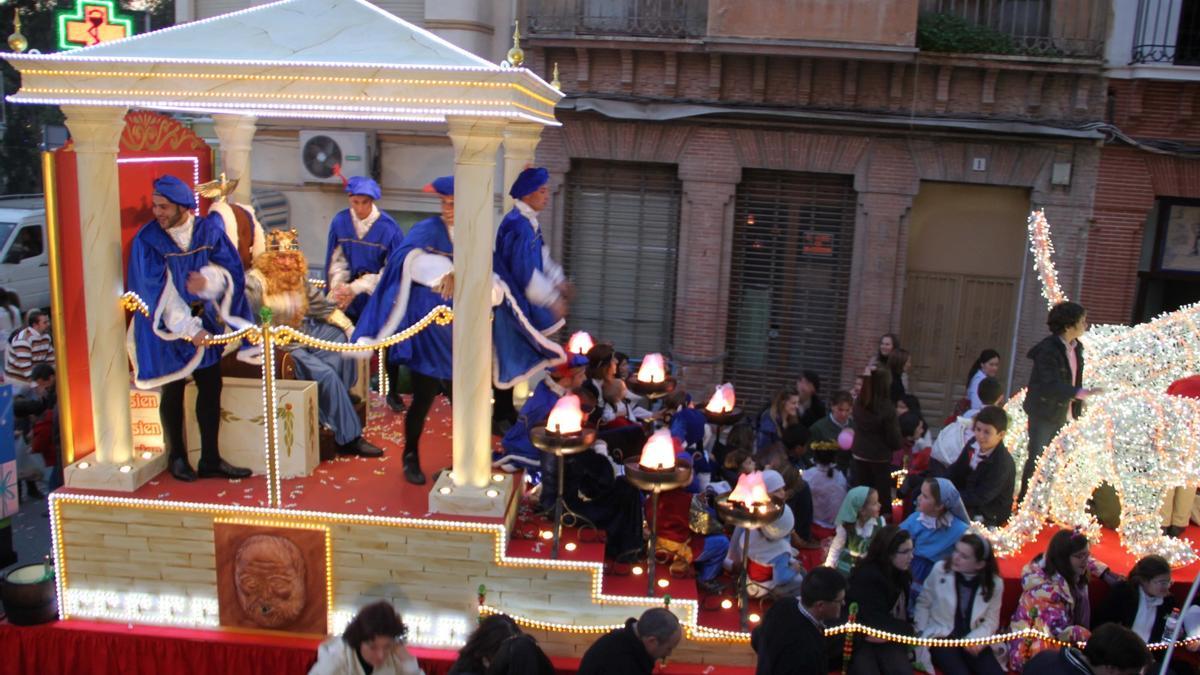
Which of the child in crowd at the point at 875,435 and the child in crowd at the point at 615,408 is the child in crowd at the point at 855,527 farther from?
the child in crowd at the point at 615,408

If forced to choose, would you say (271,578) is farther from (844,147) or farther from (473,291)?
(844,147)

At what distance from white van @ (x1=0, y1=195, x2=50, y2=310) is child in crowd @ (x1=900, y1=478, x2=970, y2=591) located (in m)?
12.8

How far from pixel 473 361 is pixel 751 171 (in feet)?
22.8

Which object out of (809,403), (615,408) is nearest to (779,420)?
(809,403)

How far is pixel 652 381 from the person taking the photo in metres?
7.45

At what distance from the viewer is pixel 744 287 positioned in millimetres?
12102

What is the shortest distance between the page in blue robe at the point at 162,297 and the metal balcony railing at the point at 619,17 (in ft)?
21.3

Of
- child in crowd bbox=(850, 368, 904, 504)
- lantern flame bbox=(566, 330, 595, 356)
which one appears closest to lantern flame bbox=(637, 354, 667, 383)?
lantern flame bbox=(566, 330, 595, 356)

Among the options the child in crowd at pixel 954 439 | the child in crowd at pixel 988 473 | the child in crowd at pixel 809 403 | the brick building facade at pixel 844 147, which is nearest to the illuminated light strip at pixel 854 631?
the child in crowd at pixel 988 473

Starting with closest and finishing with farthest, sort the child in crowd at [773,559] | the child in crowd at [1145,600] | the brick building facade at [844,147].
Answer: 1. the child in crowd at [1145,600]
2. the child in crowd at [773,559]
3. the brick building facade at [844,147]

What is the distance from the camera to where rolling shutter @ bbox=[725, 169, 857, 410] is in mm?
11758

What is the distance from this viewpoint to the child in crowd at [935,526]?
6.05 meters

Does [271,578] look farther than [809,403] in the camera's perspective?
No

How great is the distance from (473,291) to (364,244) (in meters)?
2.15
